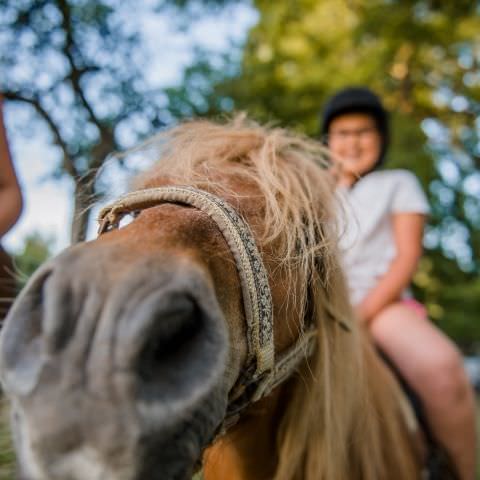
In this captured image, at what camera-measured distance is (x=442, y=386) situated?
2736 millimetres

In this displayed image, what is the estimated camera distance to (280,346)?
5.73 ft

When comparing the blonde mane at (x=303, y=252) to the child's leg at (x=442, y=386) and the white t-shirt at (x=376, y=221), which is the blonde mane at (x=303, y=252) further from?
the white t-shirt at (x=376, y=221)

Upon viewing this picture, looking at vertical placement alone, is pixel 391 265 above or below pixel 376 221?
below

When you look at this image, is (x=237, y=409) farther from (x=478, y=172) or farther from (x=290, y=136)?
(x=478, y=172)

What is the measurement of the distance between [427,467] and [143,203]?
6.08 feet

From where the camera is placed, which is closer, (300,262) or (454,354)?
(300,262)

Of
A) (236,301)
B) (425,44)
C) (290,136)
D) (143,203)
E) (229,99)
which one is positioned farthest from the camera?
(425,44)

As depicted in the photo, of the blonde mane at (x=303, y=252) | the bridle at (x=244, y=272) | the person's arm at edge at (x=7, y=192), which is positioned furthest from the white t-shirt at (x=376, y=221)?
the person's arm at edge at (x=7, y=192)

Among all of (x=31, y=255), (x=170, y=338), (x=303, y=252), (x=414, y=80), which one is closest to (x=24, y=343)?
(x=170, y=338)

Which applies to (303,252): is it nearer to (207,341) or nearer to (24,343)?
(207,341)

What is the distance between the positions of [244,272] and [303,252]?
34 cm

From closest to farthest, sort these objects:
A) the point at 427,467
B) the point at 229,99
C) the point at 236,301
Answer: the point at 236,301
the point at 427,467
the point at 229,99

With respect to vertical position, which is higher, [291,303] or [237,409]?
[291,303]

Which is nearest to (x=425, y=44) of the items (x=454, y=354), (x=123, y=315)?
(x=454, y=354)
